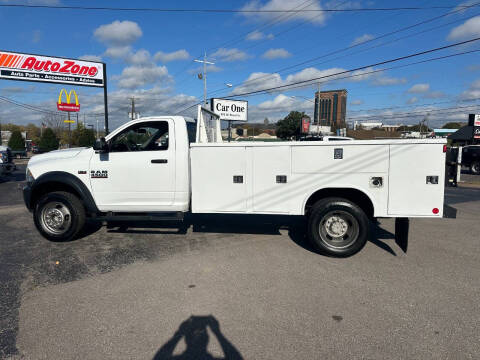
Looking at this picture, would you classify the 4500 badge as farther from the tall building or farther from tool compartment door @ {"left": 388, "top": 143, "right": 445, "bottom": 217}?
A: the tall building

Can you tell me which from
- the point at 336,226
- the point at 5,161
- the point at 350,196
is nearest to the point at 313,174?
the point at 350,196

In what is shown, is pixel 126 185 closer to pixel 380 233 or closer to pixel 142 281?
pixel 142 281

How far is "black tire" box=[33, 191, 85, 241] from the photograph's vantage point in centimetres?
562

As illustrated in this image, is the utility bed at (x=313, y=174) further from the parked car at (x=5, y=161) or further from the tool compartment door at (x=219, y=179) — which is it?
the parked car at (x=5, y=161)

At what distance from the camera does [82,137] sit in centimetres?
5350

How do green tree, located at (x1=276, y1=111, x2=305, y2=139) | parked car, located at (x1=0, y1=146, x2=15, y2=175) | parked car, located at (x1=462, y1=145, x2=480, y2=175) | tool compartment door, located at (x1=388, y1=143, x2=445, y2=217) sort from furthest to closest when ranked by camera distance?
green tree, located at (x1=276, y1=111, x2=305, y2=139) < parked car, located at (x1=462, y1=145, x2=480, y2=175) < parked car, located at (x1=0, y1=146, x2=15, y2=175) < tool compartment door, located at (x1=388, y1=143, x2=445, y2=217)

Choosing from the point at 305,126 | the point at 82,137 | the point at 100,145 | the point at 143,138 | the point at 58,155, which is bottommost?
the point at 58,155

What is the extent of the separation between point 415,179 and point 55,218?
6103mm

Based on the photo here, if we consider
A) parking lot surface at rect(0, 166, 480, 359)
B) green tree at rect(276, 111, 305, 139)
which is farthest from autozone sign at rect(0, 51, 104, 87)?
green tree at rect(276, 111, 305, 139)

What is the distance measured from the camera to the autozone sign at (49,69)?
56.4 ft

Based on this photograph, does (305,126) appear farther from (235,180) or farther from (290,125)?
(235,180)

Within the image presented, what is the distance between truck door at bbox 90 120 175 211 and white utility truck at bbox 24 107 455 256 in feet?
0.06

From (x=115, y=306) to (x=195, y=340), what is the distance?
117cm

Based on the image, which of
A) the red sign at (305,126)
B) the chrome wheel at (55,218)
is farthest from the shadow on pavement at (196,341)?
the red sign at (305,126)
